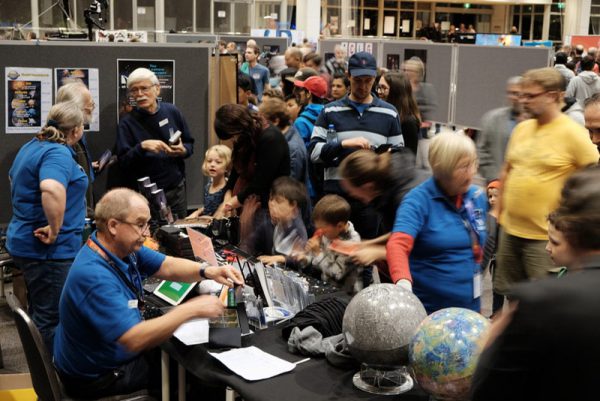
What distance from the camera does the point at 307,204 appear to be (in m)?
4.36

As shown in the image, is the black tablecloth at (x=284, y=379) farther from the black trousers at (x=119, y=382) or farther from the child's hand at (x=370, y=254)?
the child's hand at (x=370, y=254)

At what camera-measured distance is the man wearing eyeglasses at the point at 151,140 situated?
207 inches

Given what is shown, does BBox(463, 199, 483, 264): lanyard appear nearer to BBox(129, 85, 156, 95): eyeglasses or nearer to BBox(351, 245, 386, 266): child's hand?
BBox(351, 245, 386, 266): child's hand

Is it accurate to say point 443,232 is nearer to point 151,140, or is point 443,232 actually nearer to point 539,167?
point 539,167

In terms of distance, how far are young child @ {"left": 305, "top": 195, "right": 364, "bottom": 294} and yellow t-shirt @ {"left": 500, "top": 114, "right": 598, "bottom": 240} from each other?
829 millimetres

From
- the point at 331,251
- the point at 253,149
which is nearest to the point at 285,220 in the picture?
the point at 331,251

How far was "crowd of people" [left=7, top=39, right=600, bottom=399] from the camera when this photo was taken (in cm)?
293

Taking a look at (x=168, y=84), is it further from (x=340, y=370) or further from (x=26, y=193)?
(x=340, y=370)

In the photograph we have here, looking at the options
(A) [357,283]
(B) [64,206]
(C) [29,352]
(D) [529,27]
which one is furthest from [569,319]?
Result: (D) [529,27]

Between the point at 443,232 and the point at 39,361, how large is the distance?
5.42ft

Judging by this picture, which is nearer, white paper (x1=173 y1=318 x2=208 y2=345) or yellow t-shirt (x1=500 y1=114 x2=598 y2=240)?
white paper (x1=173 y1=318 x2=208 y2=345)

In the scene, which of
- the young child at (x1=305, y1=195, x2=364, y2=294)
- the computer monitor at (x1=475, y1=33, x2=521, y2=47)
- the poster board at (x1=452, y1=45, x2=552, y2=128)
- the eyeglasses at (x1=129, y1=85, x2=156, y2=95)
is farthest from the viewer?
the computer monitor at (x1=475, y1=33, x2=521, y2=47)

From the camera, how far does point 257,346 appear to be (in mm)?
3098

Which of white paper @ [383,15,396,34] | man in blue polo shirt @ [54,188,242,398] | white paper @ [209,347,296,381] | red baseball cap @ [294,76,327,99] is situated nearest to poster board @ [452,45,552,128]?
red baseball cap @ [294,76,327,99]
